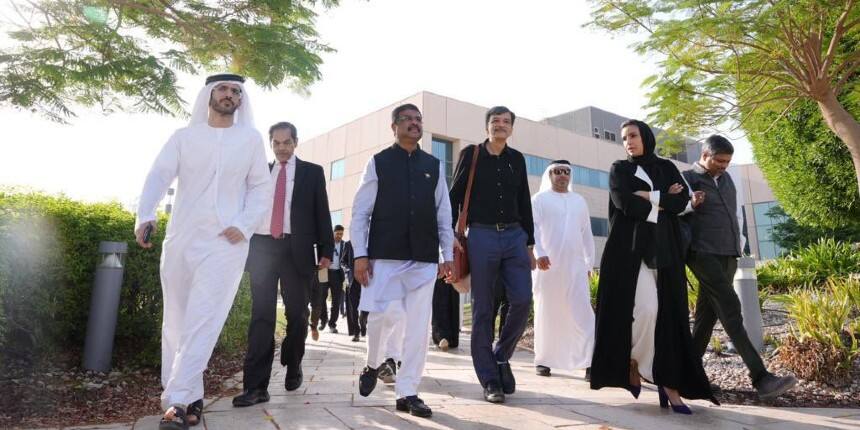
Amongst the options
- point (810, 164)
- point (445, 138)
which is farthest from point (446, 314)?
point (445, 138)

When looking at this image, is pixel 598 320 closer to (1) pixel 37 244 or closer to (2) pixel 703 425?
(2) pixel 703 425

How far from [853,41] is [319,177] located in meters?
9.75

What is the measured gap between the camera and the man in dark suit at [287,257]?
3.75 meters

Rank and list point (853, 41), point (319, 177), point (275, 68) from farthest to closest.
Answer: point (853, 41) → point (275, 68) → point (319, 177)

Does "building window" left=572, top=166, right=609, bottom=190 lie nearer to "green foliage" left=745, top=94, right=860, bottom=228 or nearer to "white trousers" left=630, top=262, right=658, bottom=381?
"green foliage" left=745, top=94, right=860, bottom=228

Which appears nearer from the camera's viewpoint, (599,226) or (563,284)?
(563,284)

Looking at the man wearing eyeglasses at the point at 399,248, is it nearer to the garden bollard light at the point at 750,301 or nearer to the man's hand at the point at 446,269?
the man's hand at the point at 446,269

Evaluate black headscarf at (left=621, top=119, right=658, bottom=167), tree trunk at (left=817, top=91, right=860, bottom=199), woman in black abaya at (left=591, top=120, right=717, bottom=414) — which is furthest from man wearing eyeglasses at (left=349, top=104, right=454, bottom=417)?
tree trunk at (left=817, top=91, right=860, bottom=199)

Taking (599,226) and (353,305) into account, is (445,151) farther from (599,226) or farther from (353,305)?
(353,305)

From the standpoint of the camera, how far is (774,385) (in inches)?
143

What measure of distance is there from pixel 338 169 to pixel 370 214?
32.4 metres

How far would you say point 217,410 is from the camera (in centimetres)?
332

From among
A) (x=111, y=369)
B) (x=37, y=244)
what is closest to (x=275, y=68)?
(x=37, y=244)

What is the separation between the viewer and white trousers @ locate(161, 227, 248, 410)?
116 inches
